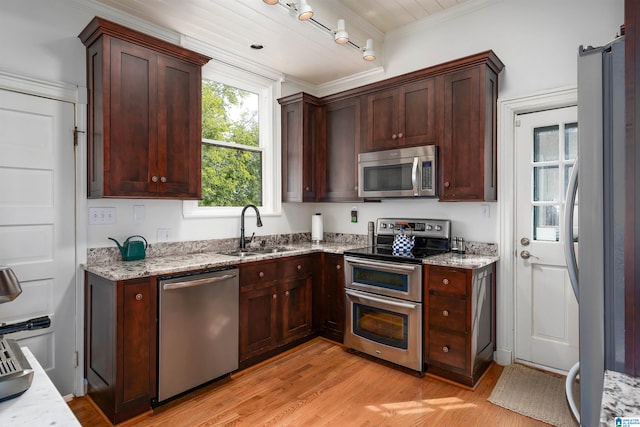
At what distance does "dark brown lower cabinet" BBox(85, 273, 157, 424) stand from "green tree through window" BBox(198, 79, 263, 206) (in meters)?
1.22

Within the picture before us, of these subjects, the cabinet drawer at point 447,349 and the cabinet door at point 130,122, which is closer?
the cabinet door at point 130,122

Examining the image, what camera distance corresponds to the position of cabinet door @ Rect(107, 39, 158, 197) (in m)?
2.40

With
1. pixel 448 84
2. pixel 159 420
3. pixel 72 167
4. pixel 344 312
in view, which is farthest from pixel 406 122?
pixel 159 420

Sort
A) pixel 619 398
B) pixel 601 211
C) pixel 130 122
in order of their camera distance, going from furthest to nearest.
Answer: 1. pixel 130 122
2. pixel 601 211
3. pixel 619 398

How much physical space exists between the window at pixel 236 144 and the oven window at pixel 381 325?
1.50 metres

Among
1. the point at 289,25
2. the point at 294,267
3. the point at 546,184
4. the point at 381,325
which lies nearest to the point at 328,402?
the point at 381,325

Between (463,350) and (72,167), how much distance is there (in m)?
3.10

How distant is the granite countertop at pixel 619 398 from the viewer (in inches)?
26.8

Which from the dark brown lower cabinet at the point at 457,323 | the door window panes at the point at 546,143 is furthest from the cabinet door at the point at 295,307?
the door window panes at the point at 546,143

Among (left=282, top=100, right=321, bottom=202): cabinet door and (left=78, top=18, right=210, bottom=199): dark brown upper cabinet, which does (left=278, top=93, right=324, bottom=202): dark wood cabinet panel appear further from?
(left=78, top=18, right=210, bottom=199): dark brown upper cabinet

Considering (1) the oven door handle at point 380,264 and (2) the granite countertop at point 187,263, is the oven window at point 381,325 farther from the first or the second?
(2) the granite countertop at point 187,263

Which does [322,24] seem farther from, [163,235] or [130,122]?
[163,235]

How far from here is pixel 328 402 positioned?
247 cm

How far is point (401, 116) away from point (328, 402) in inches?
96.6
